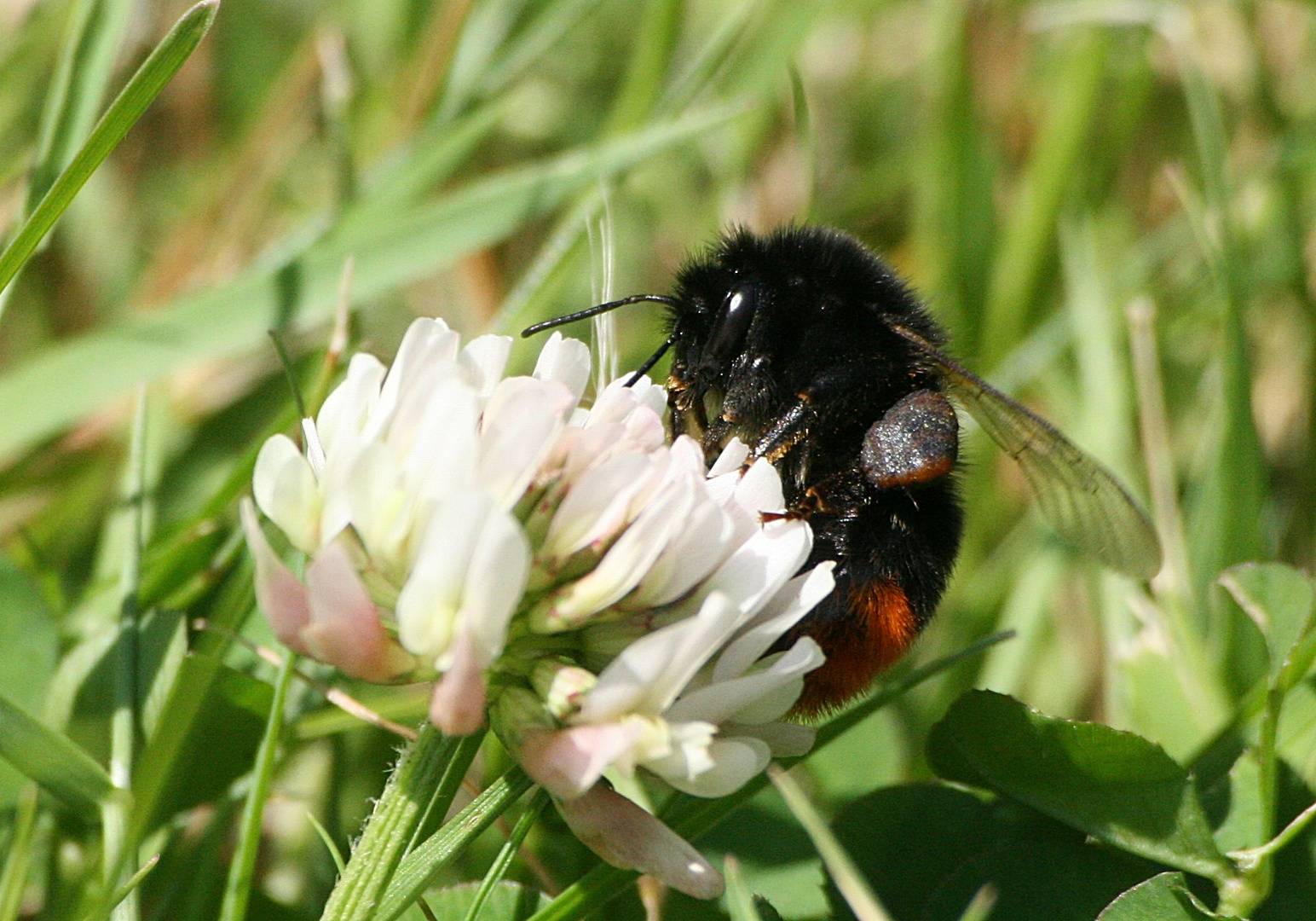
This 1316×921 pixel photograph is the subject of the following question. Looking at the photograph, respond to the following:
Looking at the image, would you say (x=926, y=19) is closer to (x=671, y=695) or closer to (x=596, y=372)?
(x=596, y=372)

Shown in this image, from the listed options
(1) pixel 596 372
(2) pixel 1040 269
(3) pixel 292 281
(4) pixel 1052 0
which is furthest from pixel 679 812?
(4) pixel 1052 0

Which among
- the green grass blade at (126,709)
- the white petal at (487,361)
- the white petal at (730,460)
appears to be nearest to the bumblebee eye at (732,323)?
the white petal at (730,460)

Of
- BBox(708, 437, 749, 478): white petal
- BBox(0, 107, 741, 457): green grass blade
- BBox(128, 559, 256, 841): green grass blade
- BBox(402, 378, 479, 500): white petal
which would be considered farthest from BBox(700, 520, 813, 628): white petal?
BBox(0, 107, 741, 457): green grass blade

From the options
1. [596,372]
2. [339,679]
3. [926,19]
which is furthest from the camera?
[926,19]

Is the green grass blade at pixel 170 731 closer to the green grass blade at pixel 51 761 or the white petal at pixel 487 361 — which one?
the green grass blade at pixel 51 761

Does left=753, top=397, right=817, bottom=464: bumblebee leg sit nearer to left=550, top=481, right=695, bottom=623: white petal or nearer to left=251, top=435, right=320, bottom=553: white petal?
left=550, top=481, right=695, bottom=623: white petal
